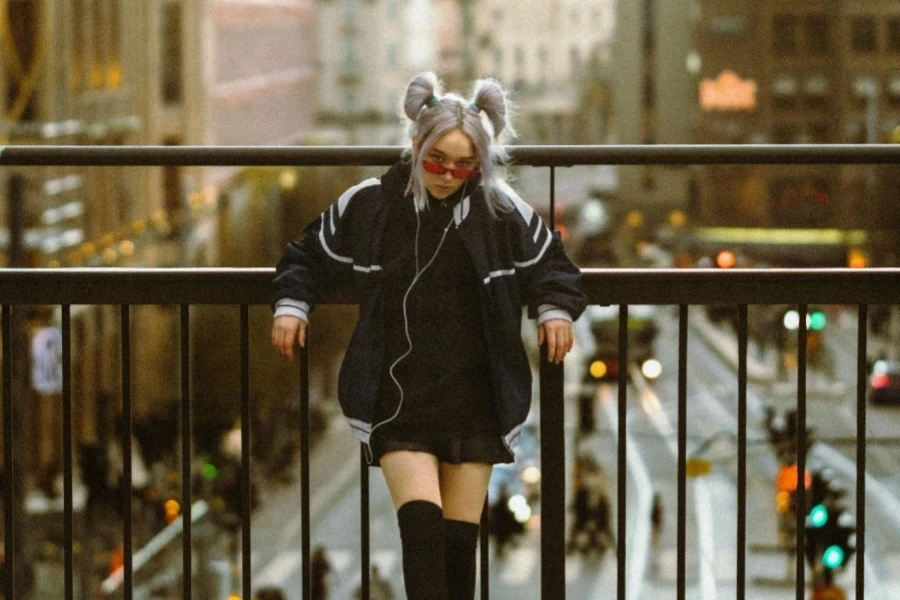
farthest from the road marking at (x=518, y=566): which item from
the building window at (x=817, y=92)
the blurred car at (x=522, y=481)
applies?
the building window at (x=817, y=92)

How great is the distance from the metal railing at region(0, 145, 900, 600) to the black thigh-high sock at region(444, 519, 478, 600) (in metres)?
0.38

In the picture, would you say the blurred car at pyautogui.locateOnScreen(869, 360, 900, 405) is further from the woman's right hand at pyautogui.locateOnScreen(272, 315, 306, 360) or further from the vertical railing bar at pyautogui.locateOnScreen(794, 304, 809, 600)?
the woman's right hand at pyautogui.locateOnScreen(272, 315, 306, 360)

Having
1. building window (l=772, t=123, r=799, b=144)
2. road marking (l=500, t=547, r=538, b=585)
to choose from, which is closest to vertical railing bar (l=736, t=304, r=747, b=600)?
road marking (l=500, t=547, r=538, b=585)

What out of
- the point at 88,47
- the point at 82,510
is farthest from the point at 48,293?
the point at 88,47

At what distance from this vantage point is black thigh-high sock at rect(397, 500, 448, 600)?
4164mm

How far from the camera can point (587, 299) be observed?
4574 mm

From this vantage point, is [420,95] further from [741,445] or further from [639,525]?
[639,525]

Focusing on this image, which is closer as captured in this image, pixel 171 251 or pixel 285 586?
pixel 285 586

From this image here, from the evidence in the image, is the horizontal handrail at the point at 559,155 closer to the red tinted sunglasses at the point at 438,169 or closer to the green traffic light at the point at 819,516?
the red tinted sunglasses at the point at 438,169

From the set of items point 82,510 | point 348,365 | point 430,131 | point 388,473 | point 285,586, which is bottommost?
point 285,586

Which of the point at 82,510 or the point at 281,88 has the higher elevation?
the point at 281,88

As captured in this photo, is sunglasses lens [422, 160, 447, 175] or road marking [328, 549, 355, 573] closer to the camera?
sunglasses lens [422, 160, 447, 175]

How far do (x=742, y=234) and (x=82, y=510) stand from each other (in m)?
65.4

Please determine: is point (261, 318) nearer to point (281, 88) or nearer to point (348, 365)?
point (348, 365)
